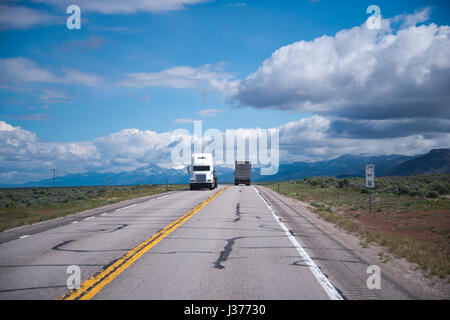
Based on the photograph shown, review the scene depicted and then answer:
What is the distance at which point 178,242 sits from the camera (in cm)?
1020

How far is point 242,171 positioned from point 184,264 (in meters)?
55.1

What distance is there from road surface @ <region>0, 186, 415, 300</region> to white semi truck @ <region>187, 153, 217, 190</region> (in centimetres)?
2824

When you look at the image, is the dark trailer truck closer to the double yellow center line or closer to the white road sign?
the white road sign

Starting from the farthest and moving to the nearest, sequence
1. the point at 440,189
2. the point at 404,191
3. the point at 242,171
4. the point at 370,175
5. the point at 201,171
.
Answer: the point at 242,171 → the point at 201,171 → the point at 404,191 → the point at 440,189 → the point at 370,175

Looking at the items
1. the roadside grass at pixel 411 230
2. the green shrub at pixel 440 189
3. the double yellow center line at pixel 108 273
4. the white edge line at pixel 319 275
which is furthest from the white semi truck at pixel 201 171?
the white edge line at pixel 319 275

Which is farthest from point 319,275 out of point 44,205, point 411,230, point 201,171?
point 201,171

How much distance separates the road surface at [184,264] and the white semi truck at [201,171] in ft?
92.7

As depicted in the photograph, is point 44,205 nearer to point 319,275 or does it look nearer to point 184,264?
point 184,264

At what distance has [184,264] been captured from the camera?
765 centimetres

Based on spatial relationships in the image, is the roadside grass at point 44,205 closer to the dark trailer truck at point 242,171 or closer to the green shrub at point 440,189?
the dark trailer truck at point 242,171

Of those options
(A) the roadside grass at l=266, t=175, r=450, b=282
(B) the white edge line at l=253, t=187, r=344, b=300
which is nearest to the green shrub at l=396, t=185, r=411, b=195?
(A) the roadside grass at l=266, t=175, r=450, b=282
